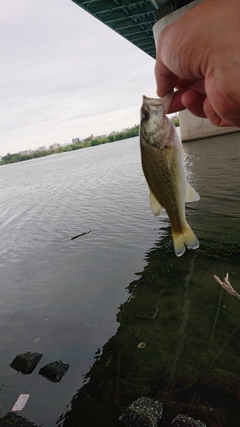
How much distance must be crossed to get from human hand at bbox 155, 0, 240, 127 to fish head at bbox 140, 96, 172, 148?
19 centimetres

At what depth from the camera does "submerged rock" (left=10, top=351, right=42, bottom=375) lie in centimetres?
658

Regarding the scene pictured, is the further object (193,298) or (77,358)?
(193,298)

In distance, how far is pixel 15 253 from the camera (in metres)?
14.6

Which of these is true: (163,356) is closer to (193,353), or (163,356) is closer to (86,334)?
(193,353)

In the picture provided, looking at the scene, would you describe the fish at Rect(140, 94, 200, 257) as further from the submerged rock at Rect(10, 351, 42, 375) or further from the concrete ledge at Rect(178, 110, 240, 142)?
the concrete ledge at Rect(178, 110, 240, 142)

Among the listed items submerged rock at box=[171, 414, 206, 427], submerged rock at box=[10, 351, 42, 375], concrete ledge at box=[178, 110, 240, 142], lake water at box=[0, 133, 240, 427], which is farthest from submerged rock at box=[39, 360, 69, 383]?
concrete ledge at box=[178, 110, 240, 142]

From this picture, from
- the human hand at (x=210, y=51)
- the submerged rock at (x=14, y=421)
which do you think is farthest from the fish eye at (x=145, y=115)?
the submerged rock at (x=14, y=421)

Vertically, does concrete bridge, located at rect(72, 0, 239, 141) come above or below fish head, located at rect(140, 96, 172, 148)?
above

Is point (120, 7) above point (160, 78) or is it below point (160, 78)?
above

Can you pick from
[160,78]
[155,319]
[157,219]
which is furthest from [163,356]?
[157,219]

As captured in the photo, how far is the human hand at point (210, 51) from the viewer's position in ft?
5.92

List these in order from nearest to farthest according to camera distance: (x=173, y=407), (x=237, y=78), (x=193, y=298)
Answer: (x=237, y=78), (x=173, y=407), (x=193, y=298)

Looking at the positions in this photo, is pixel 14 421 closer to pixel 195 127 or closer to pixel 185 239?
pixel 185 239

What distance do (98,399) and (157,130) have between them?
16.6ft
